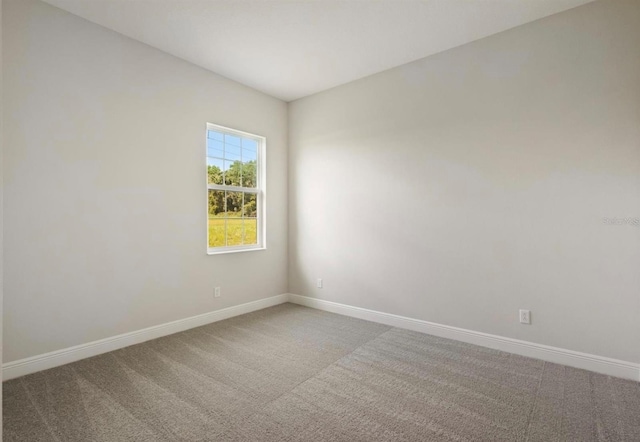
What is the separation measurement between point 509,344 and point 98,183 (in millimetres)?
3853

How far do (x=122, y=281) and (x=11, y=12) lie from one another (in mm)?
2230

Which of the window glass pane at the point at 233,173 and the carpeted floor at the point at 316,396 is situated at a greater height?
the window glass pane at the point at 233,173

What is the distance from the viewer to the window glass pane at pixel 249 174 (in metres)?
4.39

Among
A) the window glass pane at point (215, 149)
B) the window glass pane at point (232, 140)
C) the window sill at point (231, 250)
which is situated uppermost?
the window glass pane at point (232, 140)

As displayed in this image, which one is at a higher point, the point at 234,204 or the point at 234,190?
the point at 234,190

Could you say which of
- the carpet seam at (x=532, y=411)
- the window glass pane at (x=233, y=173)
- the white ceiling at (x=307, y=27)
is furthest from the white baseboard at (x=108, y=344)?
the carpet seam at (x=532, y=411)

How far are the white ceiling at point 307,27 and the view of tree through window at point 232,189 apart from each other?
88 cm

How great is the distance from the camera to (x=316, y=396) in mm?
2381

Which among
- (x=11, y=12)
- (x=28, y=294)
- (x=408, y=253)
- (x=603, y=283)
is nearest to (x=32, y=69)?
(x=11, y=12)

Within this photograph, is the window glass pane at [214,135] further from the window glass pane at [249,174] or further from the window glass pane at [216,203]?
the window glass pane at [216,203]

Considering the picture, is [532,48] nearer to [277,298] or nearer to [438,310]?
[438,310]

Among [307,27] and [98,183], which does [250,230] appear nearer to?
[98,183]

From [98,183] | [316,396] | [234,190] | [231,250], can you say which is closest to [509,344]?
[316,396]

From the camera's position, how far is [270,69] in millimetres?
3840
